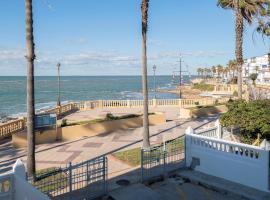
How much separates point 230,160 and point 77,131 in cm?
1244

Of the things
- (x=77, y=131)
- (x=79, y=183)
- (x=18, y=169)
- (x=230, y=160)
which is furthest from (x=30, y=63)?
(x=77, y=131)

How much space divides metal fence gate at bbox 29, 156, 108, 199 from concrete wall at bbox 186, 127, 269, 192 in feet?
14.5

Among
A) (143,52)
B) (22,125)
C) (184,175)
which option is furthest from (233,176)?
(22,125)

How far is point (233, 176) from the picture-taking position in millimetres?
12234

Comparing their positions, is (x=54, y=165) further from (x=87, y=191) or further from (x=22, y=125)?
(x=22, y=125)

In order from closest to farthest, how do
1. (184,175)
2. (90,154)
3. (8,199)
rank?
(8,199)
(184,175)
(90,154)

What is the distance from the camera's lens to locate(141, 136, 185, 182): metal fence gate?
12688 millimetres

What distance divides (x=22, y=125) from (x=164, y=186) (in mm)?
16077

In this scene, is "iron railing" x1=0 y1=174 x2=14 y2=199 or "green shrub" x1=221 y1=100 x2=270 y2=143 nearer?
"iron railing" x1=0 y1=174 x2=14 y2=199

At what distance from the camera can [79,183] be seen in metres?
11.7

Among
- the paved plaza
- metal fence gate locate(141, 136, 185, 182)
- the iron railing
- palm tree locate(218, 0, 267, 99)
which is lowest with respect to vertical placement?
the paved plaza

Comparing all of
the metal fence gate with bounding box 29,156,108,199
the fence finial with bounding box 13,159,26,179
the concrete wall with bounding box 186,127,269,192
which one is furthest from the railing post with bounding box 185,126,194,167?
the fence finial with bounding box 13,159,26,179

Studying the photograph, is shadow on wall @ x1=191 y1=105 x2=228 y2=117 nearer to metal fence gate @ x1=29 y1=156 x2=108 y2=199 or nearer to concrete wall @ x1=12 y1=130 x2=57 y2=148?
concrete wall @ x1=12 y1=130 x2=57 y2=148

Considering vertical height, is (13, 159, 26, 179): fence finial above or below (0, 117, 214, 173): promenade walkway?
above
